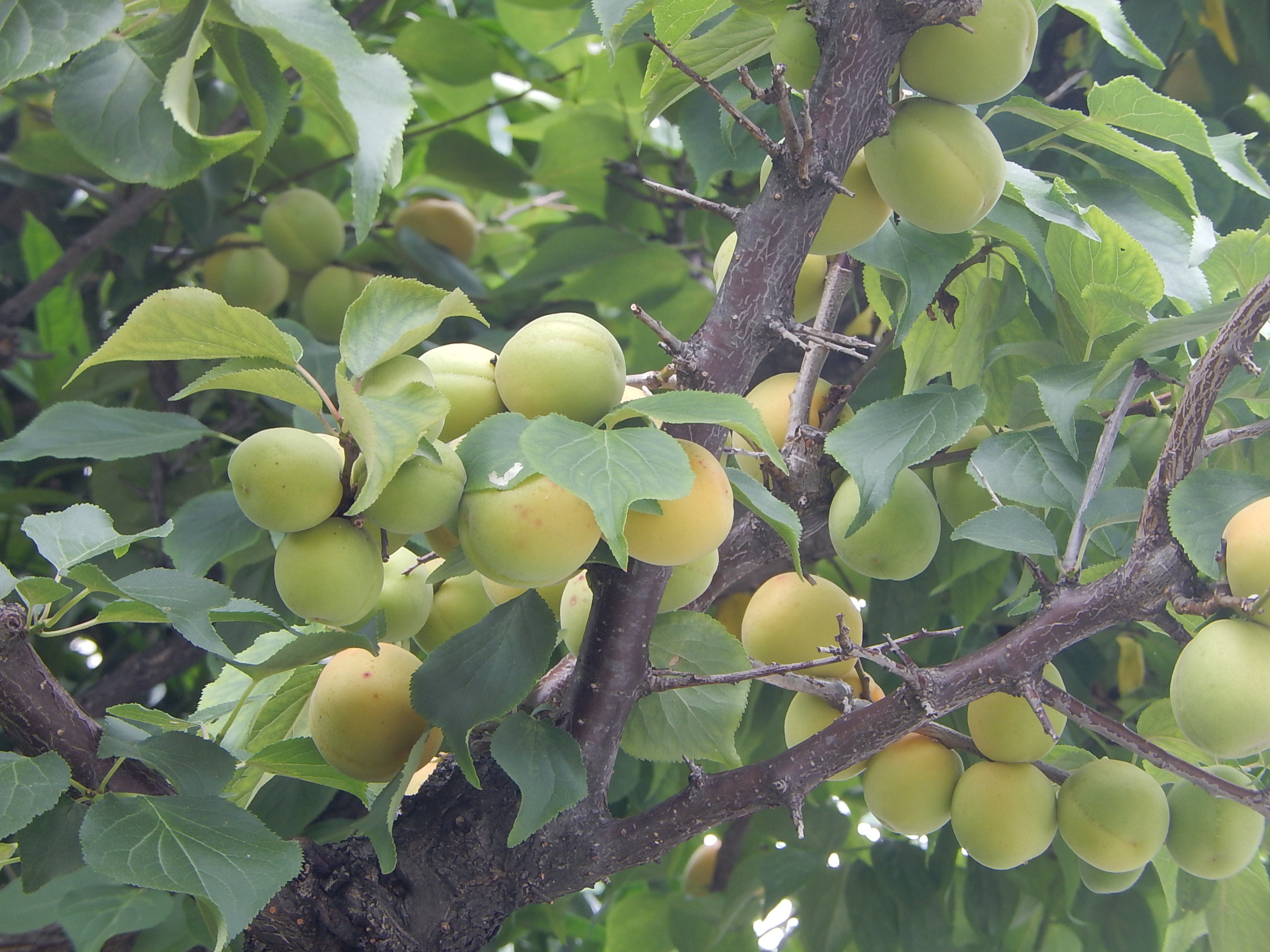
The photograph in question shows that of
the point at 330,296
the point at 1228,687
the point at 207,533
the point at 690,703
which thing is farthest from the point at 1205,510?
the point at 330,296

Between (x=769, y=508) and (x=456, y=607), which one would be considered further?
(x=456, y=607)

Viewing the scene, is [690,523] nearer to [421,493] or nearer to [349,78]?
[421,493]

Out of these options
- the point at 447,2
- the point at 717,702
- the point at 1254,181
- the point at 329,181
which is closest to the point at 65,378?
the point at 329,181

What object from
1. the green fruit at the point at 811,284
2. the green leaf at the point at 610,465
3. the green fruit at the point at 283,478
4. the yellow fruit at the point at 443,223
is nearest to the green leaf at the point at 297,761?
the green fruit at the point at 283,478

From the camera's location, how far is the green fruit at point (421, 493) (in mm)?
625

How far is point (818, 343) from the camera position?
779mm

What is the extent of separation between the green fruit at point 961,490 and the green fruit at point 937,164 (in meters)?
0.27

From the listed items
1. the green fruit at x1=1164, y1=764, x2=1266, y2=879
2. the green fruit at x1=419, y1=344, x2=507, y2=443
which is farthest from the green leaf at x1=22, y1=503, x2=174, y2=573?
the green fruit at x1=1164, y1=764, x2=1266, y2=879

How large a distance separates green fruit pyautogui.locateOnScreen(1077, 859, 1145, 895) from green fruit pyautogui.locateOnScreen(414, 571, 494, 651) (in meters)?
0.64

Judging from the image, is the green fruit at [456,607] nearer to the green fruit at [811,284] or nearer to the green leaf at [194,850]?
the green leaf at [194,850]

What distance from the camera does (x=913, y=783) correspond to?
958 millimetres

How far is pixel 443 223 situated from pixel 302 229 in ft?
0.98

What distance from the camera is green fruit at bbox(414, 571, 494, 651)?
97cm

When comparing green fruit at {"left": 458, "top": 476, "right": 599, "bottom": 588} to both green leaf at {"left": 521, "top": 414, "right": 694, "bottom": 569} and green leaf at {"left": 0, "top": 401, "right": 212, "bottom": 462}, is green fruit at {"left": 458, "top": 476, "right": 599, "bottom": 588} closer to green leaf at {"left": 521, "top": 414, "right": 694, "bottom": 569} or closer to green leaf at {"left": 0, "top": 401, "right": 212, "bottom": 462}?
green leaf at {"left": 521, "top": 414, "right": 694, "bottom": 569}
